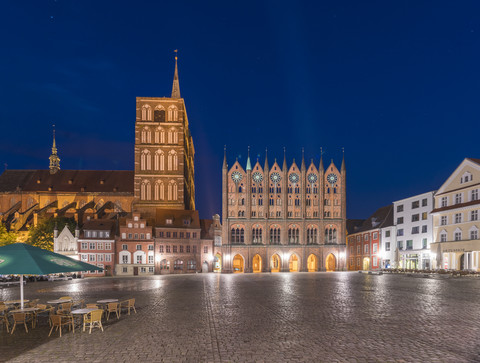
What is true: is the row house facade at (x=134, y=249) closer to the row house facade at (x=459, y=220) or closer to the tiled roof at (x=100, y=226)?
the tiled roof at (x=100, y=226)

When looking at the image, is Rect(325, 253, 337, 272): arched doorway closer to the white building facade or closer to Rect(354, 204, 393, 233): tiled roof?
Rect(354, 204, 393, 233): tiled roof

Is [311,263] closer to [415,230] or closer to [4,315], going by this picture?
[415,230]

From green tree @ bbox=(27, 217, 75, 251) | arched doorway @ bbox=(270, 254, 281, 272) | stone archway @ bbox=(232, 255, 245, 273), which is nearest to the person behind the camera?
green tree @ bbox=(27, 217, 75, 251)

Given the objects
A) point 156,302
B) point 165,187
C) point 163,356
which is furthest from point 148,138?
point 163,356

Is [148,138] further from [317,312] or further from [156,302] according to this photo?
[317,312]

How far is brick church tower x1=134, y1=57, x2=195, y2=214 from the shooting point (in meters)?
84.3

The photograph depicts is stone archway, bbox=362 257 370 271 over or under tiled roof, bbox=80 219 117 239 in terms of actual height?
under

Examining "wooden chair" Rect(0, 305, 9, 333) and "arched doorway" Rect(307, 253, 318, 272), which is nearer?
"wooden chair" Rect(0, 305, 9, 333)

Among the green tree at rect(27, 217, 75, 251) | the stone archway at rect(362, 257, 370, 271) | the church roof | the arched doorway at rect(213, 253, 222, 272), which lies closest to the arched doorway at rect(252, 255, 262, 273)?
the arched doorway at rect(213, 253, 222, 272)

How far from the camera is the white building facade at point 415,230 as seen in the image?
61.9m

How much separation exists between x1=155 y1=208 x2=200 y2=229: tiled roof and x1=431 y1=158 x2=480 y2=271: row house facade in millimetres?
41118

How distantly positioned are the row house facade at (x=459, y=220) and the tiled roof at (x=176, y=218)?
135 feet

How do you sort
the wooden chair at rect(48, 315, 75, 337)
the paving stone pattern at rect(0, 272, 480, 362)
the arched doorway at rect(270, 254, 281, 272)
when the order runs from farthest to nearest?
the arched doorway at rect(270, 254, 281, 272) < the wooden chair at rect(48, 315, 75, 337) < the paving stone pattern at rect(0, 272, 480, 362)

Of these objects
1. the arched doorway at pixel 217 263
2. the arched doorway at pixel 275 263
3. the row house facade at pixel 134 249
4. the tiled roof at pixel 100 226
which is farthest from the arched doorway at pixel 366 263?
the tiled roof at pixel 100 226
